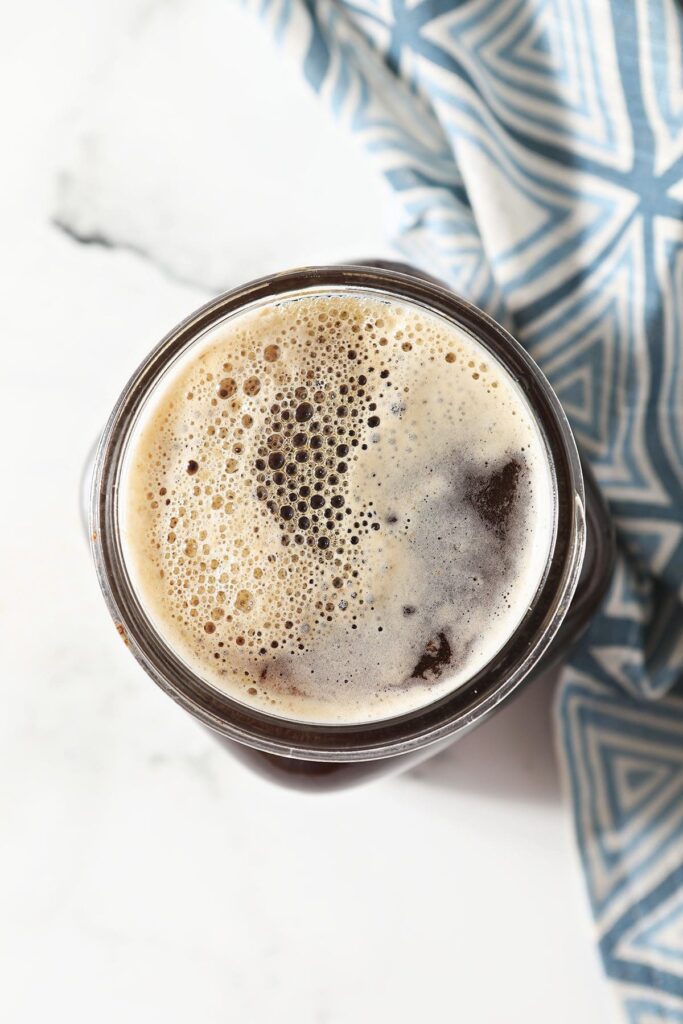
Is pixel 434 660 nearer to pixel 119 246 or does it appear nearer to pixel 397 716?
pixel 397 716

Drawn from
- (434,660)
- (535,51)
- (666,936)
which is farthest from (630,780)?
(535,51)

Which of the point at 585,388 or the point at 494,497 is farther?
the point at 585,388

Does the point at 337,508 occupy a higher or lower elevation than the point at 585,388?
lower

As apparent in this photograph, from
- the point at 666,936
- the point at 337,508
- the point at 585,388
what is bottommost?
the point at 666,936

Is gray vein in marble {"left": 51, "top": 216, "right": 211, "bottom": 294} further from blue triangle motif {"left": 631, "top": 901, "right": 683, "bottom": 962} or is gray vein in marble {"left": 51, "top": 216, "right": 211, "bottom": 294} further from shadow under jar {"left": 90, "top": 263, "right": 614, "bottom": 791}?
blue triangle motif {"left": 631, "top": 901, "right": 683, "bottom": 962}

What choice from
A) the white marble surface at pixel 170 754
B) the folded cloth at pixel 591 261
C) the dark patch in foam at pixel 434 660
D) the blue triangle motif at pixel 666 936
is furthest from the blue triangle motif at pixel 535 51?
the blue triangle motif at pixel 666 936

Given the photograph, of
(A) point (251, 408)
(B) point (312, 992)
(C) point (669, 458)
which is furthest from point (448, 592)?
(B) point (312, 992)

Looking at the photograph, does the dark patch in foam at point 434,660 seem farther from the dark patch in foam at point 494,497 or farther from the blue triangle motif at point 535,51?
the blue triangle motif at point 535,51
